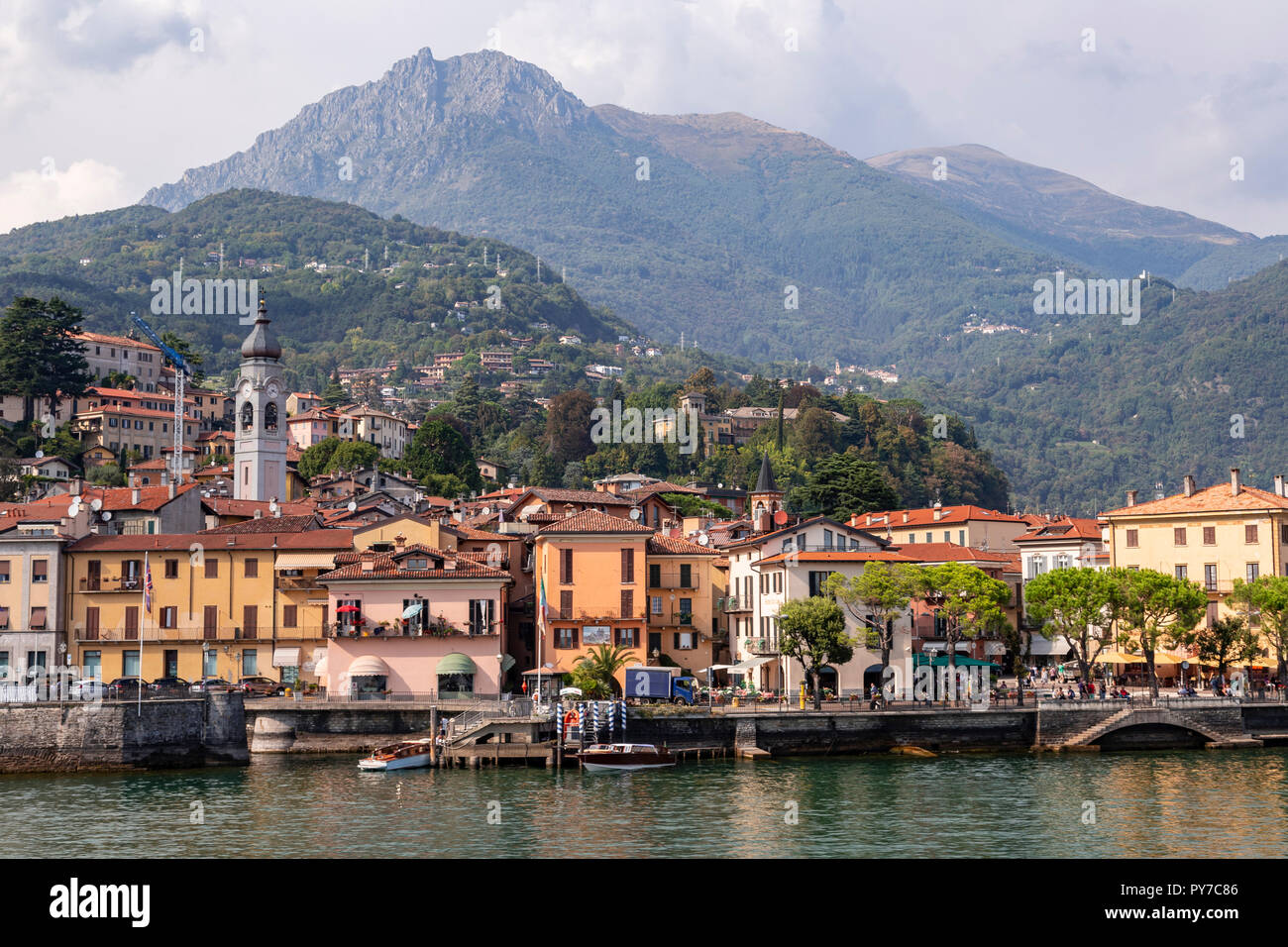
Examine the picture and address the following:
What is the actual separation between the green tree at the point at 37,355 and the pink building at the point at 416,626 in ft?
312

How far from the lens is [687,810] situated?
45.1m

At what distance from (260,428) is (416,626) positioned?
65.5m

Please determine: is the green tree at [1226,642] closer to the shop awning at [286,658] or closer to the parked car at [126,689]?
the shop awning at [286,658]

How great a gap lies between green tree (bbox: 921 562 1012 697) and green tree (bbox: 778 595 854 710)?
271 inches

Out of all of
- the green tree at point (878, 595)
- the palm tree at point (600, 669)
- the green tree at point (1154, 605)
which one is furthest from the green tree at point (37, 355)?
the green tree at point (1154, 605)

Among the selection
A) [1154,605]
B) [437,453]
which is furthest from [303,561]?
[437,453]

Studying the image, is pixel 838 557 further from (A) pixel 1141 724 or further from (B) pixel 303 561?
(B) pixel 303 561

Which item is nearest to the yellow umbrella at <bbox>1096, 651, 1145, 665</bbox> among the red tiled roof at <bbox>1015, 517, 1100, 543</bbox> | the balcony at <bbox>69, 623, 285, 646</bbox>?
the red tiled roof at <bbox>1015, 517, 1100, 543</bbox>

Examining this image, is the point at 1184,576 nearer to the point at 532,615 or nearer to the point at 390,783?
the point at 532,615

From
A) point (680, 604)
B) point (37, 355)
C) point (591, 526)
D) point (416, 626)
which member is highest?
point (37, 355)

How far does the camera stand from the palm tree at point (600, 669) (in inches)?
2549

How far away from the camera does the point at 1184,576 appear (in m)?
82.1
